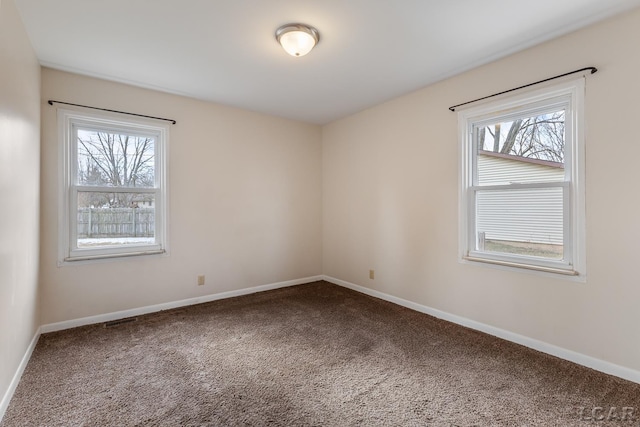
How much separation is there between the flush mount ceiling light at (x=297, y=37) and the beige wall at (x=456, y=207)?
1.59 m

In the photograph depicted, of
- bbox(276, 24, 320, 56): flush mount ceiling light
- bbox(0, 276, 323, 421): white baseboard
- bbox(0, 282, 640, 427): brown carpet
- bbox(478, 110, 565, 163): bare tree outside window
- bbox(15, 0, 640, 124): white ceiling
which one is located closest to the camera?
bbox(0, 282, 640, 427): brown carpet

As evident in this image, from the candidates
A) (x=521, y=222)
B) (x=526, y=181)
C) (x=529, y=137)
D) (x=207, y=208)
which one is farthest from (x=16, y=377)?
(x=529, y=137)

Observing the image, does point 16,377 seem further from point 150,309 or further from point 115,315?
point 150,309

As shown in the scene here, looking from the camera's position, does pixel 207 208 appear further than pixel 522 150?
Yes

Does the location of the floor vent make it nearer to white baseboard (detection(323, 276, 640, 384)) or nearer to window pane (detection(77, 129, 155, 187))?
window pane (detection(77, 129, 155, 187))

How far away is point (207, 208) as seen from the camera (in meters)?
3.77

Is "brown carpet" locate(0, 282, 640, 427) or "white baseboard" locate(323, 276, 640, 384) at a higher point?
"white baseboard" locate(323, 276, 640, 384)

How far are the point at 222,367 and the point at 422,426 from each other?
1.43m

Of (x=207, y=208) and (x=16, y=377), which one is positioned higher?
(x=207, y=208)

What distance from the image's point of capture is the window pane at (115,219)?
3088 mm

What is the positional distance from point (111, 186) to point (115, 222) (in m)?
0.39

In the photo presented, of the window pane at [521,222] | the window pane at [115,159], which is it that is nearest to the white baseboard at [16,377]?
the window pane at [115,159]

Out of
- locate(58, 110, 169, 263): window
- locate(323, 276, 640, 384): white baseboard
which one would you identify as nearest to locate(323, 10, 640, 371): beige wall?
locate(323, 276, 640, 384): white baseboard

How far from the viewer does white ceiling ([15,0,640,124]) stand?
2.04 metres
